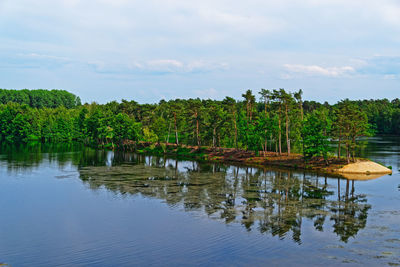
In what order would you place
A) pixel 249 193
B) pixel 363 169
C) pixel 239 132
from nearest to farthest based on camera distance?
pixel 249 193
pixel 363 169
pixel 239 132

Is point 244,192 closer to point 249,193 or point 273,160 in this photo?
point 249,193

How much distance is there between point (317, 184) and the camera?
58.2m

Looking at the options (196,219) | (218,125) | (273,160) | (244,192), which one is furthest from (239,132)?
(196,219)

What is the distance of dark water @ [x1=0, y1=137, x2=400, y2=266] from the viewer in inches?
1118

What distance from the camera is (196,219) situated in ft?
124

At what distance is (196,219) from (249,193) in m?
14.9

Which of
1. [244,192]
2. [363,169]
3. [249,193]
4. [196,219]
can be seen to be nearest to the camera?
[196,219]

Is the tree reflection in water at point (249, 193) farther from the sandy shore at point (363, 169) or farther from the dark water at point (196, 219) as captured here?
the sandy shore at point (363, 169)

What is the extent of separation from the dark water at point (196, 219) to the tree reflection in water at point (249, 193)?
0.15m

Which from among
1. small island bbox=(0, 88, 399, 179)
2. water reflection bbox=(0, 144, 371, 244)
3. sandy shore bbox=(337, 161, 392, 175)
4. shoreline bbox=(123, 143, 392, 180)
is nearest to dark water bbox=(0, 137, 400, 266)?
water reflection bbox=(0, 144, 371, 244)

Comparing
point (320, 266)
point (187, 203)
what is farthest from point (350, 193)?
point (320, 266)

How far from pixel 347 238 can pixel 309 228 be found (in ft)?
11.8

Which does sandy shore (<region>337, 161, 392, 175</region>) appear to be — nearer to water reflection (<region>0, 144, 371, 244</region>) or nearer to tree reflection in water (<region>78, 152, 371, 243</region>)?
tree reflection in water (<region>78, 152, 371, 243</region>)

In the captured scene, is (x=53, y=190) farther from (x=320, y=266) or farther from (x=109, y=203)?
(x=320, y=266)
